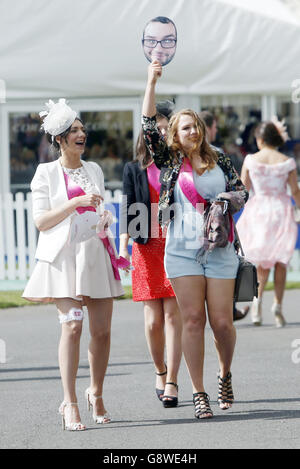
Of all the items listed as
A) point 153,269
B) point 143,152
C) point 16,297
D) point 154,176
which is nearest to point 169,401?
point 153,269

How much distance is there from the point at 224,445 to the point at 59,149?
79.7 inches

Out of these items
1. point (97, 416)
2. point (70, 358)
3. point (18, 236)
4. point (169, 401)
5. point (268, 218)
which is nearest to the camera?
point (70, 358)

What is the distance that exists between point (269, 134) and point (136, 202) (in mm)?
3778

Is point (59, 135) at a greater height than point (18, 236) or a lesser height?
greater

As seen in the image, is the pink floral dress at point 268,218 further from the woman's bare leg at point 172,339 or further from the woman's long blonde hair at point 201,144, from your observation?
the woman's long blonde hair at point 201,144

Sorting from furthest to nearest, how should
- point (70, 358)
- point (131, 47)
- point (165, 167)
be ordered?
point (131, 47), point (165, 167), point (70, 358)

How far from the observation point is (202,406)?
6457mm

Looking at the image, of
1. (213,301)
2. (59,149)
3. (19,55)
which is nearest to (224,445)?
(213,301)

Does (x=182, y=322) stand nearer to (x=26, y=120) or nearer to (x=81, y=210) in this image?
(x=81, y=210)

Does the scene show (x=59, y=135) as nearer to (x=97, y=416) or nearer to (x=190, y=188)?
(x=190, y=188)

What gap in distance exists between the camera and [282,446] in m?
5.62

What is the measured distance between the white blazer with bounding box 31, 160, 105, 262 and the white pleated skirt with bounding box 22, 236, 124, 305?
2.0 inches

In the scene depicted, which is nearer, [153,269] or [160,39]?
[160,39]

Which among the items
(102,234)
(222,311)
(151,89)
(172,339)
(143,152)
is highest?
(151,89)
